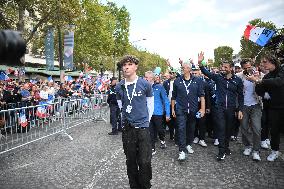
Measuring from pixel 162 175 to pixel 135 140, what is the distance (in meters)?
1.56

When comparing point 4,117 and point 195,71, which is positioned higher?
point 195,71

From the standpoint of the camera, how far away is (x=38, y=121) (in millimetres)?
9984

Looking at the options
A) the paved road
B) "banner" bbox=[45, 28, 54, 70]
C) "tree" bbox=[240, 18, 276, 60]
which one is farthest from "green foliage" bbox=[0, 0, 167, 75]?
"tree" bbox=[240, 18, 276, 60]

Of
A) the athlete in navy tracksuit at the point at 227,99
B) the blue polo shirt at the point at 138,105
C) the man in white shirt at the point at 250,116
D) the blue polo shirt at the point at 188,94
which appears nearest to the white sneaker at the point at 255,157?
the man in white shirt at the point at 250,116

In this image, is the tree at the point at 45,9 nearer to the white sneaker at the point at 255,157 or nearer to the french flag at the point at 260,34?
the french flag at the point at 260,34

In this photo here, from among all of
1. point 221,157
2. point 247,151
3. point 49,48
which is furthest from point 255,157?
point 49,48

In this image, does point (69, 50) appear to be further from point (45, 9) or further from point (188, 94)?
point (188, 94)

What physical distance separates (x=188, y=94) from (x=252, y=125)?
1678 mm

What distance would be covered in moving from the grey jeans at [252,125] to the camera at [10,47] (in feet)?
21.0

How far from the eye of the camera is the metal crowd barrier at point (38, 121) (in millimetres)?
8539

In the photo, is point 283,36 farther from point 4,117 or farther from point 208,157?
point 4,117

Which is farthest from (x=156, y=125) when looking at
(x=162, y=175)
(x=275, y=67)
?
(x=275, y=67)

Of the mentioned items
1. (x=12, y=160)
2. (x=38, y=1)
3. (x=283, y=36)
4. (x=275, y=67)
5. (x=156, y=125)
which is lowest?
(x=12, y=160)

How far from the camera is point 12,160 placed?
7871 mm
